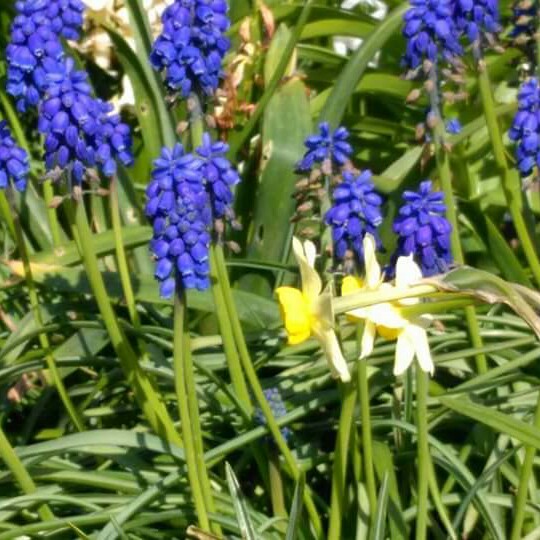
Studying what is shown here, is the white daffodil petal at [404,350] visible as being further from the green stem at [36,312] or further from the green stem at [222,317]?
the green stem at [36,312]

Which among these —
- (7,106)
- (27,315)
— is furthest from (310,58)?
(27,315)

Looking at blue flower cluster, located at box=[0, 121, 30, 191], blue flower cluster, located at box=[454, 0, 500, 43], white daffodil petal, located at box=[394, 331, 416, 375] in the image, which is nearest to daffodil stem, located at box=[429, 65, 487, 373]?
blue flower cluster, located at box=[454, 0, 500, 43]

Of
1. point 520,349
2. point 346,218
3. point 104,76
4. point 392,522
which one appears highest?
point 104,76

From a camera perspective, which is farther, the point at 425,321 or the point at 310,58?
the point at 310,58

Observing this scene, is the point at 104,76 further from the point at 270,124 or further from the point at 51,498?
the point at 51,498

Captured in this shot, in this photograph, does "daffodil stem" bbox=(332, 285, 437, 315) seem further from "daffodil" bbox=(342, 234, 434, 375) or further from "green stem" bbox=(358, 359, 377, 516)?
"green stem" bbox=(358, 359, 377, 516)

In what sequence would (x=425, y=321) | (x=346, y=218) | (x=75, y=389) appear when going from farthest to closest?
1. (x=75, y=389)
2. (x=346, y=218)
3. (x=425, y=321)
